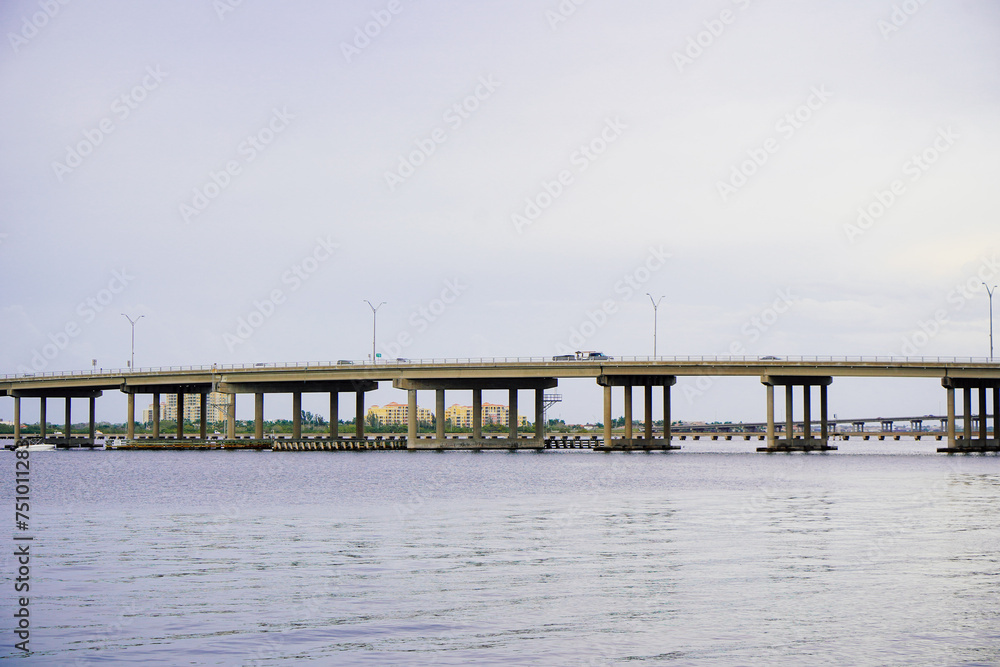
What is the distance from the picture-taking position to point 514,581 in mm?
30500

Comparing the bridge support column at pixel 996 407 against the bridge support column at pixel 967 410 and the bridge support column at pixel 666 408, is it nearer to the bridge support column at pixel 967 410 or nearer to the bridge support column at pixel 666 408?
the bridge support column at pixel 967 410

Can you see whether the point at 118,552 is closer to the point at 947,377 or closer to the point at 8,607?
the point at 8,607

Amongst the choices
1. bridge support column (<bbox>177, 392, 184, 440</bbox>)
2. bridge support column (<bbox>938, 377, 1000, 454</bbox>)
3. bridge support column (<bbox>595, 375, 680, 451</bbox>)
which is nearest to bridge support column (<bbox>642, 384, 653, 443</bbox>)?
bridge support column (<bbox>595, 375, 680, 451</bbox>)

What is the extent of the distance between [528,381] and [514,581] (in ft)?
419

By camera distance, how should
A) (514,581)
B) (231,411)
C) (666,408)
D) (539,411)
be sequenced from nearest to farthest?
(514,581), (666,408), (539,411), (231,411)

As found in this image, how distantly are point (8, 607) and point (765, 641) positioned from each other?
1735 centimetres

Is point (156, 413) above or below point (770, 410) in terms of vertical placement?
below

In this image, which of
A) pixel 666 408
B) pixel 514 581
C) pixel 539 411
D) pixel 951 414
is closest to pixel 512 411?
pixel 539 411

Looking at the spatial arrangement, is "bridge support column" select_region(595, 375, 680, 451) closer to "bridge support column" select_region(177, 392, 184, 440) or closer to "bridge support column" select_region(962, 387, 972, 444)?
"bridge support column" select_region(962, 387, 972, 444)

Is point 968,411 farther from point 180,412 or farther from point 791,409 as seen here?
point 180,412

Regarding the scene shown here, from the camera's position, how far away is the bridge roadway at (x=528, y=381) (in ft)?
466

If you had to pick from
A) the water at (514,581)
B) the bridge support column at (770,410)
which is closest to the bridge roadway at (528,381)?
the bridge support column at (770,410)

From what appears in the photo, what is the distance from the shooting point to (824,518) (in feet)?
162

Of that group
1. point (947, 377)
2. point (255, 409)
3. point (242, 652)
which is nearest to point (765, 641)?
point (242, 652)
